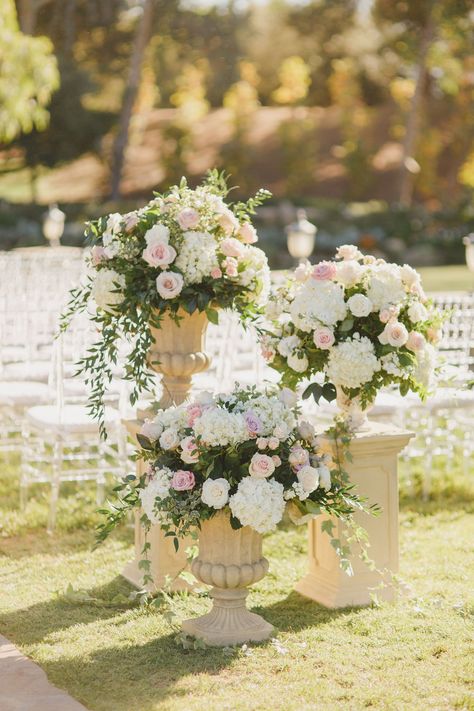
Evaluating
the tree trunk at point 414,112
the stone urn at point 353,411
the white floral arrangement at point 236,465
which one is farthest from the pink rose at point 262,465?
the tree trunk at point 414,112

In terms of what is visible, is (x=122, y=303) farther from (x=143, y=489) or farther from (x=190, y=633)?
(x=190, y=633)

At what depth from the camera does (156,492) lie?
4.05 meters

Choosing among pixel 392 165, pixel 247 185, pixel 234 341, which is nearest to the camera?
pixel 234 341

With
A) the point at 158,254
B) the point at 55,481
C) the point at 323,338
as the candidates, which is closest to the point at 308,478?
the point at 323,338

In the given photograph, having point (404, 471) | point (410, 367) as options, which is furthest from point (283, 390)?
point (404, 471)

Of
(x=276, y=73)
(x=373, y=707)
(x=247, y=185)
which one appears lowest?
(x=373, y=707)

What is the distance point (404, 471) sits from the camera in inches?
281

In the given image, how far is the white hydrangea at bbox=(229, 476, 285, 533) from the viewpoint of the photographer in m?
3.91

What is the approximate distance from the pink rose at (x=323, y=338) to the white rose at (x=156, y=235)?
0.71 metres

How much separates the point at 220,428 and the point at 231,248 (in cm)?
89

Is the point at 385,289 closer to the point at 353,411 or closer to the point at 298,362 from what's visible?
the point at 298,362

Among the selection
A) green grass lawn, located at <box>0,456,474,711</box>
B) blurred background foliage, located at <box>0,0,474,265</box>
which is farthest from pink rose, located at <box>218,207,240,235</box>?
blurred background foliage, located at <box>0,0,474,265</box>

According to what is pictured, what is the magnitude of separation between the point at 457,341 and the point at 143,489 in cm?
316

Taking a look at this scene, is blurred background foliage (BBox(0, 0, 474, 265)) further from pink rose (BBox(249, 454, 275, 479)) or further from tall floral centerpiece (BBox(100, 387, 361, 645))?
Result: pink rose (BBox(249, 454, 275, 479))
